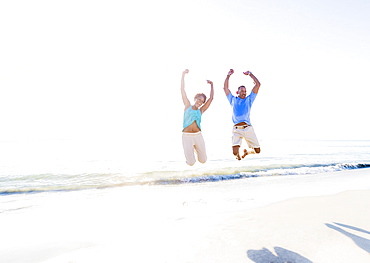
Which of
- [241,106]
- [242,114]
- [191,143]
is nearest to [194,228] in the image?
[191,143]

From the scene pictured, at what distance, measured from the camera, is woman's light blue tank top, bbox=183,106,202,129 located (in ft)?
22.5

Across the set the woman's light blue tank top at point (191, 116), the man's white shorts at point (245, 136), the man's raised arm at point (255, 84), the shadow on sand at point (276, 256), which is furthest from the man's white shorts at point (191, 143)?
the shadow on sand at point (276, 256)

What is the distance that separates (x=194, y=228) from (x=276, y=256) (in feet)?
7.21

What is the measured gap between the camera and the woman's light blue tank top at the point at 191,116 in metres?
Answer: 6.87

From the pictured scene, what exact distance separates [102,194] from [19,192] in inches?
185

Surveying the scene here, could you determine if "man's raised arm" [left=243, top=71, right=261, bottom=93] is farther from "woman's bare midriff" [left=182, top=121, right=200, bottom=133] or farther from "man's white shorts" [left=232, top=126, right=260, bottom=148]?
"woman's bare midriff" [left=182, top=121, right=200, bottom=133]

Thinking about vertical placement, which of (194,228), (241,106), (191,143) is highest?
(241,106)

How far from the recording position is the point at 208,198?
10008mm

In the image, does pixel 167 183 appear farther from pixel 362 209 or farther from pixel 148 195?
pixel 362 209

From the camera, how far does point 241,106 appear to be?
7.51 meters

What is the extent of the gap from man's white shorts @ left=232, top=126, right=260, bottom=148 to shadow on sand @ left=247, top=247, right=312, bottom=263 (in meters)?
3.55

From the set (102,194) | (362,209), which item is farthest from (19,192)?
(362,209)

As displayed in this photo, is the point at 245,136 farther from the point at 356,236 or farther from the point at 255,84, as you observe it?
the point at 356,236

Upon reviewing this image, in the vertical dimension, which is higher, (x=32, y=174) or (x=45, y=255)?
(x=32, y=174)
